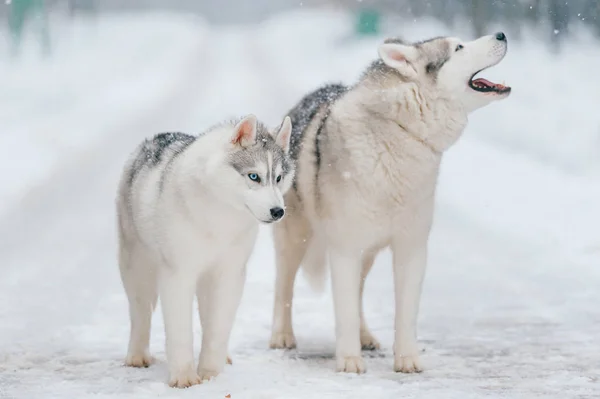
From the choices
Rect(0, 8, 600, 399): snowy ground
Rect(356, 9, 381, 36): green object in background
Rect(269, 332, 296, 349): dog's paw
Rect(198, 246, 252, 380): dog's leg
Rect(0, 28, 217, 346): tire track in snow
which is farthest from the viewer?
Rect(356, 9, 381, 36): green object in background

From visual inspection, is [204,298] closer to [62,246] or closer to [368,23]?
[62,246]

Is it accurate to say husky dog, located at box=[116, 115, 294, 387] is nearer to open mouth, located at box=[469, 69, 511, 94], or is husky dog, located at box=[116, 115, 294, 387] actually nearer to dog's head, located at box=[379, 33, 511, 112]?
dog's head, located at box=[379, 33, 511, 112]

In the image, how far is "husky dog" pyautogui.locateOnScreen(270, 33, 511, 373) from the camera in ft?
17.3

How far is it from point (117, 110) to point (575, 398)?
13785 millimetres

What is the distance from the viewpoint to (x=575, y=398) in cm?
456

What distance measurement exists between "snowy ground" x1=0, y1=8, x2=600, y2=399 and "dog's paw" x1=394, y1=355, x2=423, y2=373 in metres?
0.07

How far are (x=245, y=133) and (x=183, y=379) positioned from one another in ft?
4.15

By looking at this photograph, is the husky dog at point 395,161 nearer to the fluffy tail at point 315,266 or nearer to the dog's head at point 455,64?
the dog's head at point 455,64

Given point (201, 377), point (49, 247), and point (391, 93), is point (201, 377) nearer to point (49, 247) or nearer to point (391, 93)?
point (391, 93)

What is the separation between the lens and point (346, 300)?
5.39 metres

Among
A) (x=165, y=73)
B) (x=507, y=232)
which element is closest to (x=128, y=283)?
(x=507, y=232)

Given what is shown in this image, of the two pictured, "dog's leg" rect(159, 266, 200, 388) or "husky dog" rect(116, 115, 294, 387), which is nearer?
"husky dog" rect(116, 115, 294, 387)

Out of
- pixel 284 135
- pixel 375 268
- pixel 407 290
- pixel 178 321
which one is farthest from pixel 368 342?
pixel 375 268

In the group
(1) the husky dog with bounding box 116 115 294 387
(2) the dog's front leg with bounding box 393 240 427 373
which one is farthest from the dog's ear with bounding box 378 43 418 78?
(2) the dog's front leg with bounding box 393 240 427 373
